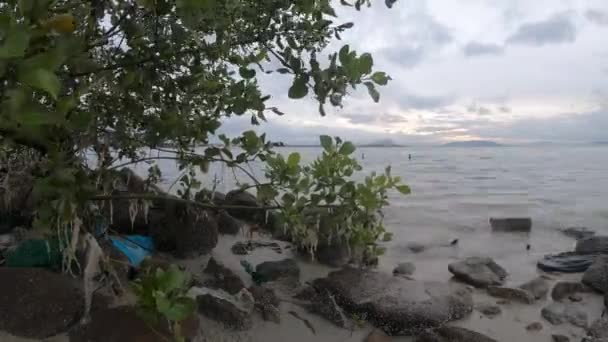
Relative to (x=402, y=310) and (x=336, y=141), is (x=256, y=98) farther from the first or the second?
(x=402, y=310)

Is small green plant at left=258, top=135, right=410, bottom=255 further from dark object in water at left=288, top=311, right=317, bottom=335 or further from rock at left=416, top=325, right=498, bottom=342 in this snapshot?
rock at left=416, top=325, right=498, bottom=342

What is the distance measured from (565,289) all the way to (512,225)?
10.1ft

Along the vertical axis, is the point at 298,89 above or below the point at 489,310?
above

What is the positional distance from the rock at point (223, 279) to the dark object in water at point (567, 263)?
12.8 ft

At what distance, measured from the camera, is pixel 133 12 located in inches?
72.0

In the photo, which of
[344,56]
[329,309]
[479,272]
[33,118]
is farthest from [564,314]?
[33,118]

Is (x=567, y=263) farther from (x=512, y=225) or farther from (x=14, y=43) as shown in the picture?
(x=14, y=43)

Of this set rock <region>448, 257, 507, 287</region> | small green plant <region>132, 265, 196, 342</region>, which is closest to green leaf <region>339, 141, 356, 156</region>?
small green plant <region>132, 265, 196, 342</region>

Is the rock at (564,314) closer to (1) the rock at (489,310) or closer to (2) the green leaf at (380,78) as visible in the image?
(1) the rock at (489,310)

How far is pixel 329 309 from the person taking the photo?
3580 millimetres

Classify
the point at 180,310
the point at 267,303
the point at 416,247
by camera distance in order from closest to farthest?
the point at 180,310 < the point at 267,303 < the point at 416,247

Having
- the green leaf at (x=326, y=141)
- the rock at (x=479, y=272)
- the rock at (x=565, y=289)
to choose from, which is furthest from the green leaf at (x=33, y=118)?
the rock at (x=565, y=289)

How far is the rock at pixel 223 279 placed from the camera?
12.0 ft

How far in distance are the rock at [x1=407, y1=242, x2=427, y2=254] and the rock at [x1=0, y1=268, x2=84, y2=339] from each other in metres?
4.40
